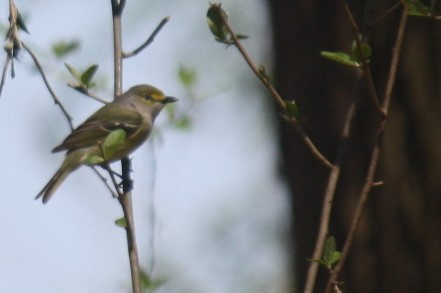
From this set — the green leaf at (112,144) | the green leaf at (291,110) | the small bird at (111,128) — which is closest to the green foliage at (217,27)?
the green leaf at (291,110)

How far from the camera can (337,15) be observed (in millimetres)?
4016

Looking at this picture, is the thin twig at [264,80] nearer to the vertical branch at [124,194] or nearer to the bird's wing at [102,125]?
the vertical branch at [124,194]

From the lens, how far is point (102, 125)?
15.3 feet

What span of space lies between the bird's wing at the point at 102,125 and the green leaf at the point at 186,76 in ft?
1.88

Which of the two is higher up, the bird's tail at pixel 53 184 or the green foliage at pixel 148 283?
the green foliage at pixel 148 283

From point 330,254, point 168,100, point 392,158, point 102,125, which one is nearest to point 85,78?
point 330,254

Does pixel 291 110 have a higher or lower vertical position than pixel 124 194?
higher

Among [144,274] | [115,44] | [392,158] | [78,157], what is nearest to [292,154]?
[392,158]

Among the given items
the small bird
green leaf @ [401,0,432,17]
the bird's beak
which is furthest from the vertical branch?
the bird's beak

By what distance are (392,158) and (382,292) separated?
1.51 feet

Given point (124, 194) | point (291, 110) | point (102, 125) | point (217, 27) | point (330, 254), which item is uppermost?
point (217, 27)

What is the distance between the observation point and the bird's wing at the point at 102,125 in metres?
4.37

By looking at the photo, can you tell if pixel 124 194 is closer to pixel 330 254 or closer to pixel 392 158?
pixel 330 254

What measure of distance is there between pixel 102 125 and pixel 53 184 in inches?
20.5
